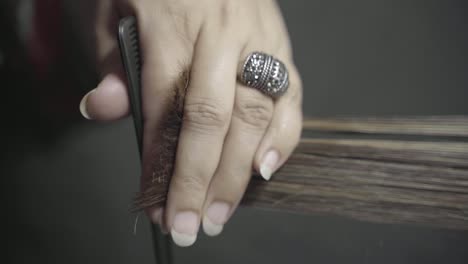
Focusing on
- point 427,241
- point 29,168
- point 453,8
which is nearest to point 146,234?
point 427,241

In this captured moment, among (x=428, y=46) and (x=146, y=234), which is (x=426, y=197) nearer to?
(x=146, y=234)

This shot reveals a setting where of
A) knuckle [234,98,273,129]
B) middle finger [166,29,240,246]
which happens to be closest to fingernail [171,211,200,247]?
middle finger [166,29,240,246]

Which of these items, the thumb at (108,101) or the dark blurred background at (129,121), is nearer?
the thumb at (108,101)

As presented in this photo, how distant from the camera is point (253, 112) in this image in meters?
0.48

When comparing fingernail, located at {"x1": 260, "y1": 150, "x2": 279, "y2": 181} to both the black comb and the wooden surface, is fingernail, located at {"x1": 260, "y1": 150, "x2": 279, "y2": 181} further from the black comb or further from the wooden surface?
the black comb

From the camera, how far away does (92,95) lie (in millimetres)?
480

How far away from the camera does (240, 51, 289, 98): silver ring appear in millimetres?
470

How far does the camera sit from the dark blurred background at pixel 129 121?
2.13 ft

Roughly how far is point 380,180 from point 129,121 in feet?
2.53

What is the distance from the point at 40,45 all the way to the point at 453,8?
3.77ft

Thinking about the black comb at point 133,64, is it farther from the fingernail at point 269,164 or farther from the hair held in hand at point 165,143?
the fingernail at point 269,164

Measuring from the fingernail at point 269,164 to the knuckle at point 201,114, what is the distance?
0.27 ft

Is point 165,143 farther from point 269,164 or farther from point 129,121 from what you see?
point 129,121

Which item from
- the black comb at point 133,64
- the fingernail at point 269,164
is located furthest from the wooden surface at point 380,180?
the black comb at point 133,64
